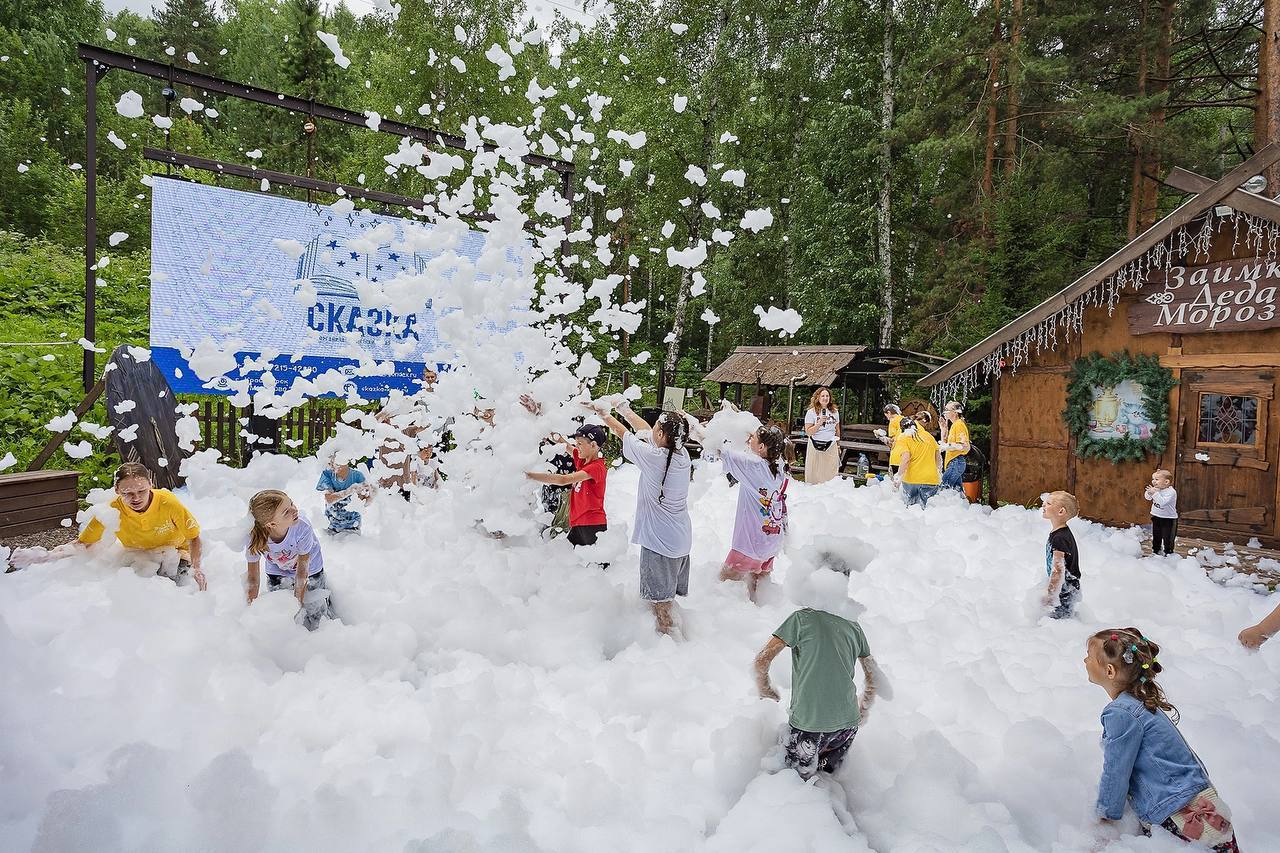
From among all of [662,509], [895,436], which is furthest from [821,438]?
[662,509]

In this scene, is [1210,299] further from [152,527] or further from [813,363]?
[152,527]

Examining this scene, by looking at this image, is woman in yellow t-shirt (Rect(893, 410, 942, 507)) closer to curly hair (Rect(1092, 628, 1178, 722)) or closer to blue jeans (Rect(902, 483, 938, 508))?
blue jeans (Rect(902, 483, 938, 508))

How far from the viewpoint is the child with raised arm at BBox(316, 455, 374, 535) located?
7238 mm

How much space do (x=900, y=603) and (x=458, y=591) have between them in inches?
149

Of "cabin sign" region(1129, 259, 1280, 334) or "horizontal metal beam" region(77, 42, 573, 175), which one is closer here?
"horizontal metal beam" region(77, 42, 573, 175)

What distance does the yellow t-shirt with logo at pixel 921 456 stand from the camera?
9570mm

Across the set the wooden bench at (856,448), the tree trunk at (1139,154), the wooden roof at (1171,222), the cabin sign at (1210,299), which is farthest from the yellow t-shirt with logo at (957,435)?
the tree trunk at (1139,154)

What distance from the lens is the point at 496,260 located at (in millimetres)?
7168

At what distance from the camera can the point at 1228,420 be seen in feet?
31.8

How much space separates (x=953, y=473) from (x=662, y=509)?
24.2ft

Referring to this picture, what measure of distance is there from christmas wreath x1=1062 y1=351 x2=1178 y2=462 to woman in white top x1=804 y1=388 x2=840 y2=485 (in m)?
3.51

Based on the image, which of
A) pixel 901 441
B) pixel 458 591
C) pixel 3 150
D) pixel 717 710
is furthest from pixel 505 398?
pixel 3 150

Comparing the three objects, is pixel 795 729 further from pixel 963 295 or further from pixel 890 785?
pixel 963 295

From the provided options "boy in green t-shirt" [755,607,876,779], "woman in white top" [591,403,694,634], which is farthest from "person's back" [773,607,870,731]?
"woman in white top" [591,403,694,634]
